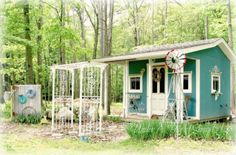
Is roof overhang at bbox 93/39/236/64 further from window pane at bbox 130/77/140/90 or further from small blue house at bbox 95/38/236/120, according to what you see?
window pane at bbox 130/77/140/90

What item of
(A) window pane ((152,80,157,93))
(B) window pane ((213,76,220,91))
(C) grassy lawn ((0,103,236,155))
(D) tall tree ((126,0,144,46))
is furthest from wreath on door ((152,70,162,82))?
(D) tall tree ((126,0,144,46))

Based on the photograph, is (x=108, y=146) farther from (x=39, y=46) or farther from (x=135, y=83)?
(x=39, y=46)

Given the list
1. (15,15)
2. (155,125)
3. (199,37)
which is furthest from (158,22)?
(155,125)

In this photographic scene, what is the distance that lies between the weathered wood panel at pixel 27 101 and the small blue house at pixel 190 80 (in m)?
2.87

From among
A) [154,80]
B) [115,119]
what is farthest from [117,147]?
[154,80]

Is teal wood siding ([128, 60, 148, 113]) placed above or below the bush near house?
above

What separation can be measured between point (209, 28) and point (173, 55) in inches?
568

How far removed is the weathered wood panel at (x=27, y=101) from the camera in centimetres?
1046

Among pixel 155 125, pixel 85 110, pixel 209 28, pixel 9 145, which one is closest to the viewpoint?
pixel 9 145

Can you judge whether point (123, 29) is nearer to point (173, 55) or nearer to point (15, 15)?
point (15, 15)

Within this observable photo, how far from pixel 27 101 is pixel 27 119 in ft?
2.35

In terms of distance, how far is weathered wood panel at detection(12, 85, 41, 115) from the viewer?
1046 cm

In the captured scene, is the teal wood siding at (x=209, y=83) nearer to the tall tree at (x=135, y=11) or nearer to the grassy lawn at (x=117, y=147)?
the grassy lawn at (x=117, y=147)

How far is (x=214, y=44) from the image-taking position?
10758mm
